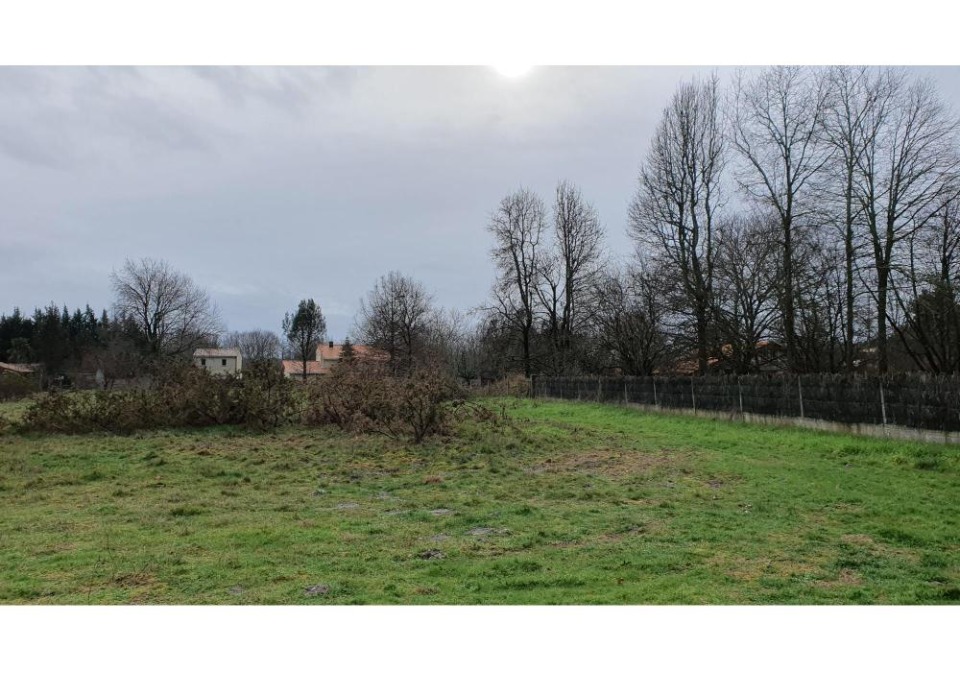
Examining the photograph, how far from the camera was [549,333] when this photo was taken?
48312 millimetres

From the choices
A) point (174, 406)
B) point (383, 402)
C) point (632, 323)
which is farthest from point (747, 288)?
point (174, 406)

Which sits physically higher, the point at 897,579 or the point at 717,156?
the point at 717,156

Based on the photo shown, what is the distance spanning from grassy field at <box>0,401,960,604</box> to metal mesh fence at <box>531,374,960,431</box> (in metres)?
1.20

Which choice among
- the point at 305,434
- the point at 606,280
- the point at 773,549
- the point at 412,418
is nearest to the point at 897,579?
the point at 773,549

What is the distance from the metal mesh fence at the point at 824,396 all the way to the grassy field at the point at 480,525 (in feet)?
3.94

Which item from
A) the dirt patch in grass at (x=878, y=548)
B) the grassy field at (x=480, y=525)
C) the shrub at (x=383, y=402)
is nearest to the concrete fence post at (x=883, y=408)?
the grassy field at (x=480, y=525)

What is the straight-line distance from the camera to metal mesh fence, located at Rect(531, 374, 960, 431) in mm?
14118

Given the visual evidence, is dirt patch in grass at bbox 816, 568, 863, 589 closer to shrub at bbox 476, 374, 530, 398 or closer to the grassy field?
the grassy field

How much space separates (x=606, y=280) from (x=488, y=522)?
39.7 meters

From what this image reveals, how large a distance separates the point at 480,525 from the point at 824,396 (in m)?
Result: 14.1

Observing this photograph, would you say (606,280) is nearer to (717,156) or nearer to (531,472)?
(717,156)

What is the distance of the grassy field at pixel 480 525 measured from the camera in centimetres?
511

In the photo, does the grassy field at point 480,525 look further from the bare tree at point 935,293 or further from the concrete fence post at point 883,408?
the bare tree at point 935,293

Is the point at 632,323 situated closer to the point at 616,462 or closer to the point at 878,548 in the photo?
the point at 616,462
